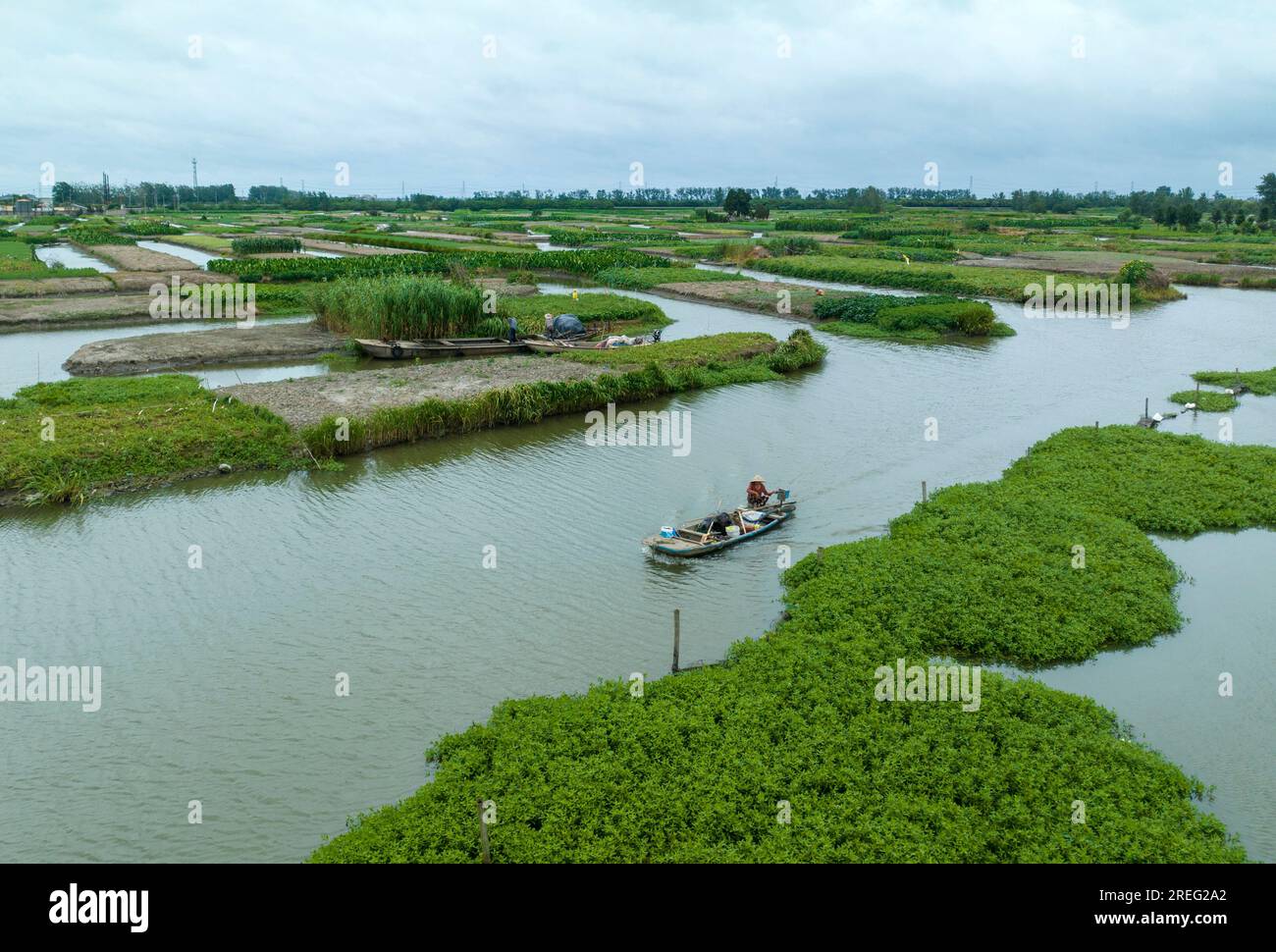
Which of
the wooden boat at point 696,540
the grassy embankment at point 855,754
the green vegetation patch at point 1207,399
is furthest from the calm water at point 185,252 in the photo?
the grassy embankment at point 855,754

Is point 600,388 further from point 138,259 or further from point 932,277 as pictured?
point 138,259

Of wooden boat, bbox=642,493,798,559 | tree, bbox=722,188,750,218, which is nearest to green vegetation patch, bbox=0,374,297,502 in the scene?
wooden boat, bbox=642,493,798,559

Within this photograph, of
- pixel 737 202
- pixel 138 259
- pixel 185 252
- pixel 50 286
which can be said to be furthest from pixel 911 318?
pixel 737 202

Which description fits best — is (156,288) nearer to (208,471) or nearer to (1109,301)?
(208,471)

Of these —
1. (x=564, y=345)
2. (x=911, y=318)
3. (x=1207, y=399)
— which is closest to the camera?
(x=1207, y=399)

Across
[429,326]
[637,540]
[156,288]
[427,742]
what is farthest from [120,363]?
[427,742]

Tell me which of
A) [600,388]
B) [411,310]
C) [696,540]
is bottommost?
[696,540]

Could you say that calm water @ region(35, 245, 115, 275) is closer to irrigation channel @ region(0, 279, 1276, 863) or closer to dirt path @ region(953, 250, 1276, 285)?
irrigation channel @ region(0, 279, 1276, 863)
